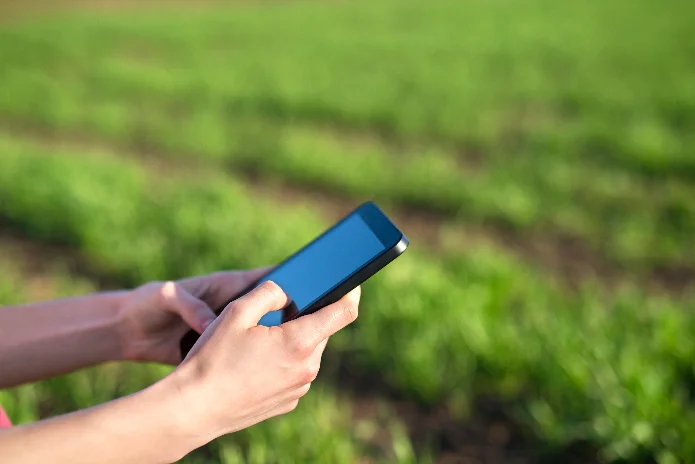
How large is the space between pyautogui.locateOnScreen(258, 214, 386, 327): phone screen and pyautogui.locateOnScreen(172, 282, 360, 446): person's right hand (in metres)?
0.16

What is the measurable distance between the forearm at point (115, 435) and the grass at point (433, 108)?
10.4 feet

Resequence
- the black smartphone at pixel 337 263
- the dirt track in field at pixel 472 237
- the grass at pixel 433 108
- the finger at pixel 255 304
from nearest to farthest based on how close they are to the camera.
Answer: the finger at pixel 255 304 < the black smartphone at pixel 337 263 < the dirt track in field at pixel 472 237 < the grass at pixel 433 108

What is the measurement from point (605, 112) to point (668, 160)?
1541 millimetres

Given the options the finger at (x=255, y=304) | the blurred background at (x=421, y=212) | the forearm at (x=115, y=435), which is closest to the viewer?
the forearm at (x=115, y=435)

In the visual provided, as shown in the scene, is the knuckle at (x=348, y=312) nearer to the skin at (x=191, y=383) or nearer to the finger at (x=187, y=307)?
the skin at (x=191, y=383)

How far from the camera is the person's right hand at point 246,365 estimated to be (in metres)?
0.92

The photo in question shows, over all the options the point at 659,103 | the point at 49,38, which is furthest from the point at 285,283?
the point at 49,38

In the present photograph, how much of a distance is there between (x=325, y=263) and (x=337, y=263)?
44 mm

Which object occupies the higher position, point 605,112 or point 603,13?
point 605,112

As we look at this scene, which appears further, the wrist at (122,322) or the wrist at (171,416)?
the wrist at (122,322)

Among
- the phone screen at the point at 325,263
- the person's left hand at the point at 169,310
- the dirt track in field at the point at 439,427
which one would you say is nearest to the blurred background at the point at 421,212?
the dirt track in field at the point at 439,427

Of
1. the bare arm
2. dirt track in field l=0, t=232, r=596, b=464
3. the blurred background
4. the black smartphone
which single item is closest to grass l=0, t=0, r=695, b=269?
the blurred background

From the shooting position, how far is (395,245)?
1.15 m

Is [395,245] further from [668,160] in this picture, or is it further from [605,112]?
[605,112]
